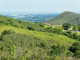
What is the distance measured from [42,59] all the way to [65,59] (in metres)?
1.48

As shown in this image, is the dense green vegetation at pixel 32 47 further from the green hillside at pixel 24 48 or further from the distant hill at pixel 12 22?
the distant hill at pixel 12 22

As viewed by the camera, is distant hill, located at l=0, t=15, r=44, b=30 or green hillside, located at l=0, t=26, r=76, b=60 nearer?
green hillside, located at l=0, t=26, r=76, b=60

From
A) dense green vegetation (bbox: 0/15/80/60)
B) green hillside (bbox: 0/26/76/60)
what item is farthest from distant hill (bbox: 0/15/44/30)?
green hillside (bbox: 0/26/76/60)

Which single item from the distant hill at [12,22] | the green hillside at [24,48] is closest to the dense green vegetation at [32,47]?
the green hillside at [24,48]

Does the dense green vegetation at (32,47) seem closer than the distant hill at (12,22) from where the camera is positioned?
Yes

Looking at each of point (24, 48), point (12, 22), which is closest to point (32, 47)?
point (24, 48)

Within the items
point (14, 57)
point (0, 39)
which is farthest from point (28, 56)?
point (0, 39)

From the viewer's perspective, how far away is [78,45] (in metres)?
22.1

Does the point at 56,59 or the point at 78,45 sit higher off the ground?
the point at 56,59

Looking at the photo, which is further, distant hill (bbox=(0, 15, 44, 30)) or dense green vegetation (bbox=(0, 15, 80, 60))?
distant hill (bbox=(0, 15, 44, 30))

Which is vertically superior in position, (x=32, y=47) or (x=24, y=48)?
(x=24, y=48)

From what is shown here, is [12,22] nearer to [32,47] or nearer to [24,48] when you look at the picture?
[32,47]

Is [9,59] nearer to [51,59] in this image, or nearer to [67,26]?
[51,59]

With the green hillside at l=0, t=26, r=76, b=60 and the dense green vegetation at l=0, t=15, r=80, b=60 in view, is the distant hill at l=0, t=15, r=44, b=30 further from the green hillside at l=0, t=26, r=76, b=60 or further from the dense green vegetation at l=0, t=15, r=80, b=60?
the green hillside at l=0, t=26, r=76, b=60
